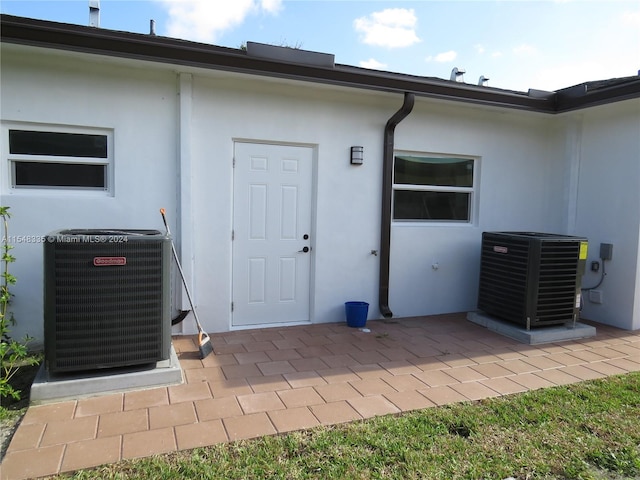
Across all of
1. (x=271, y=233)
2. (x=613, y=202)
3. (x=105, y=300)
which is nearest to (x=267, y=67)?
(x=271, y=233)

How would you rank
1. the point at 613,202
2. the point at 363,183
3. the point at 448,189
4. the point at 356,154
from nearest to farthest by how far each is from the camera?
the point at 356,154, the point at 363,183, the point at 613,202, the point at 448,189

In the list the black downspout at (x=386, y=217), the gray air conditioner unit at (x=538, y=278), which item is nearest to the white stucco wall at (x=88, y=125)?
the black downspout at (x=386, y=217)

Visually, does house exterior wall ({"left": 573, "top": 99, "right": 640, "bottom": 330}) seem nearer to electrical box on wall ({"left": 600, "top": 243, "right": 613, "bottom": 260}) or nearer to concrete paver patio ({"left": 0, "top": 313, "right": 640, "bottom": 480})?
electrical box on wall ({"left": 600, "top": 243, "right": 613, "bottom": 260})

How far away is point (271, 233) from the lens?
16.3 ft

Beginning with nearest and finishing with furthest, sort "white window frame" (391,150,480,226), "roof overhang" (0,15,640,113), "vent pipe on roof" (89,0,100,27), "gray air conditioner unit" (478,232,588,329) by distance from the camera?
"roof overhang" (0,15,640,113) < "vent pipe on roof" (89,0,100,27) < "gray air conditioner unit" (478,232,588,329) < "white window frame" (391,150,480,226)

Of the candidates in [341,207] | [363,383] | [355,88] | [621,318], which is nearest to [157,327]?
[363,383]

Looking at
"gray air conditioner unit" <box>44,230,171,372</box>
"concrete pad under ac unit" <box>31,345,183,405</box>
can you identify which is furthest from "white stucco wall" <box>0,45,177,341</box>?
"concrete pad under ac unit" <box>31,345,183,405</box>

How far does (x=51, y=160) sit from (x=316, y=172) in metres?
2.78

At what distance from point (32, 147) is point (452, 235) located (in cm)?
508

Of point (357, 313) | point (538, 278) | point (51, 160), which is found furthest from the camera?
point (357, 313)

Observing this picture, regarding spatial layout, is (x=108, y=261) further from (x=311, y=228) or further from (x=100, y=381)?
(x=311, y=228)

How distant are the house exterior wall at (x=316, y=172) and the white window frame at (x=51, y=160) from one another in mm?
60

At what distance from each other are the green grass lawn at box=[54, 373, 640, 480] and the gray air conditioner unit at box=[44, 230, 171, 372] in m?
1.10

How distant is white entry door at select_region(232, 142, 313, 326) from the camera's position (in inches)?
190
